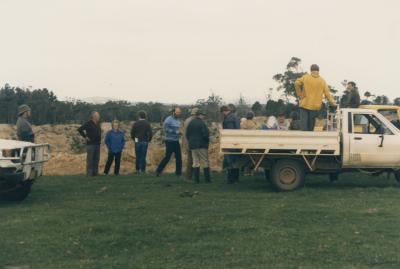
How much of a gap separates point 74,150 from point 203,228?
72.8 feet

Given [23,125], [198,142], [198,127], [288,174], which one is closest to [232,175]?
[198,142]

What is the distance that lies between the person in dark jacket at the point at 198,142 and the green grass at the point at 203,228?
1.34 metres

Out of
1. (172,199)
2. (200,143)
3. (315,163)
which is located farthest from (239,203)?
(200,143)

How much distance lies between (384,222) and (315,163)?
14.1 ft

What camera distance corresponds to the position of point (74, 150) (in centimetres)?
3089

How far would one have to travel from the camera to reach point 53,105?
4222 centimetres

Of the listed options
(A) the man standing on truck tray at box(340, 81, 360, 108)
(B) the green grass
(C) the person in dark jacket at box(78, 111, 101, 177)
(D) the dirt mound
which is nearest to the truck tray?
(B) the green grass

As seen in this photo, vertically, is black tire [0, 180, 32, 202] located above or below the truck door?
below

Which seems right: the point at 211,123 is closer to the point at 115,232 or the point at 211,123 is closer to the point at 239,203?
the point at 239,203

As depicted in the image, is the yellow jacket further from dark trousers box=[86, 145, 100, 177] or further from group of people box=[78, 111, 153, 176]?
dark trousers box=[86, 145, 100, 177]

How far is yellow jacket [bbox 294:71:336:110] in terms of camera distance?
1499 cm

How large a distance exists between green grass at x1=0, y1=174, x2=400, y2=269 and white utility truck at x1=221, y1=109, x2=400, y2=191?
486mm

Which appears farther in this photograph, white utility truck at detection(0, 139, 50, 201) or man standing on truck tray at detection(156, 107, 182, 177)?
man standing on truck tray at detection(156, 107, 182, 177)

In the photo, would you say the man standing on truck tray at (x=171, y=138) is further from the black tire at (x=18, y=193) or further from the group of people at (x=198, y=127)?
the black tire at (x=18, y=193)
